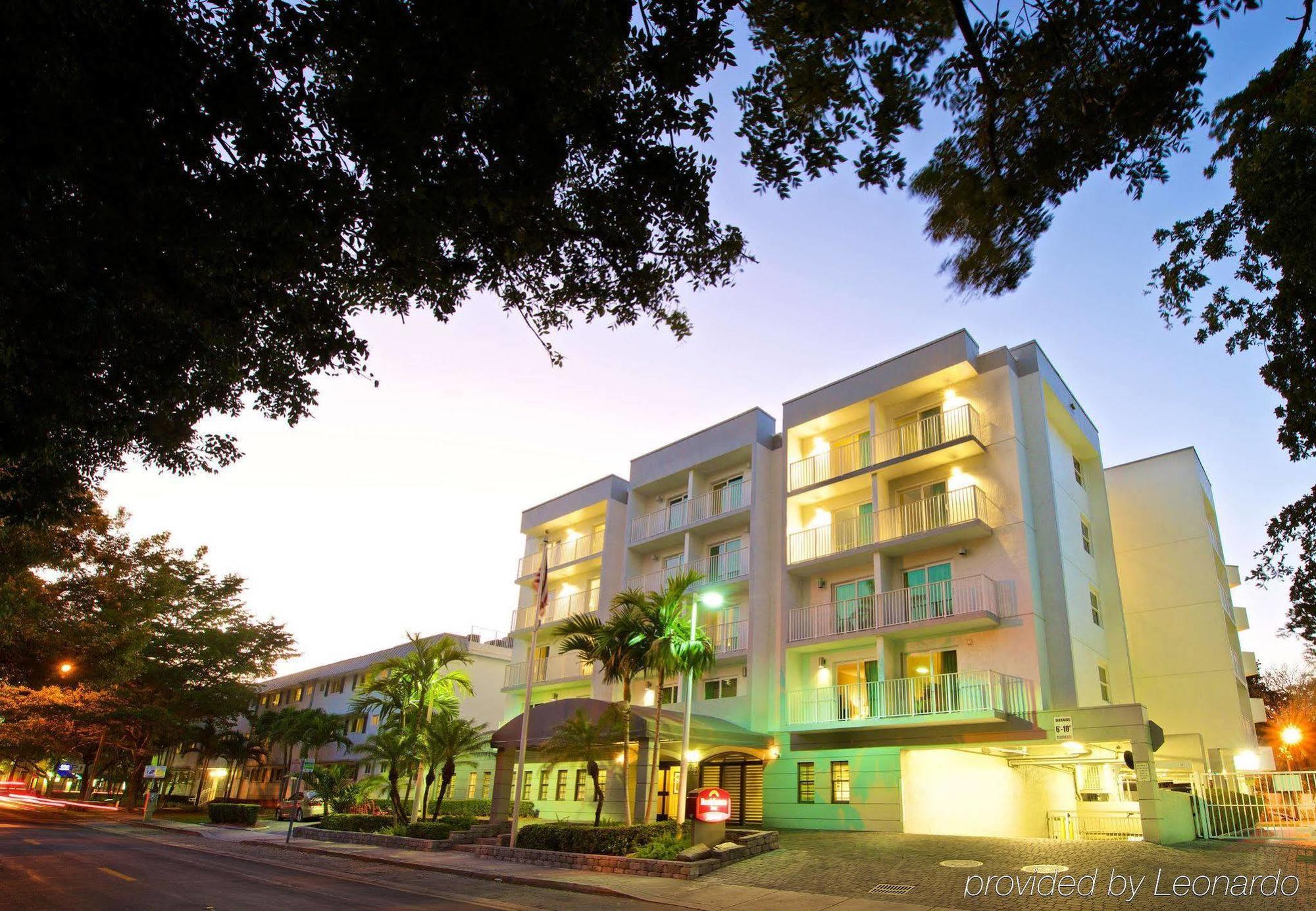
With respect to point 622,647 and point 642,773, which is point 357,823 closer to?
point 642,773

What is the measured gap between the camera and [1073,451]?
1039 inches

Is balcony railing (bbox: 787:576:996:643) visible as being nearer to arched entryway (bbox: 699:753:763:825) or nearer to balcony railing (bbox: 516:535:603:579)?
arched entryway (bbox: 699:753:763:825)

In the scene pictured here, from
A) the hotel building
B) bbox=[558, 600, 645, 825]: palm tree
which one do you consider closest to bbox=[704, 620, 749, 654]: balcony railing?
the hotel building

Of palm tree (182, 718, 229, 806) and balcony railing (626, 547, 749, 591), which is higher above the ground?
balcony railing (626, 547, 749, 591)

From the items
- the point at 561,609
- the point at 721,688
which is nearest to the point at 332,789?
the point at 561,609

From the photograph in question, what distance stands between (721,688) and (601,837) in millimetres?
9201

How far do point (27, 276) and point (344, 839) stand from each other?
23.0 meters

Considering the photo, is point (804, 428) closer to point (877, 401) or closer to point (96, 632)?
point (877, 401)

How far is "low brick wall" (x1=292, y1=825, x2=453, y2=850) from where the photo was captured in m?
21.5

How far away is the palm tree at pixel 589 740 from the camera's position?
64.2ft

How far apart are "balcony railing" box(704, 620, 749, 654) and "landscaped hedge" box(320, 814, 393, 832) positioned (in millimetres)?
11971

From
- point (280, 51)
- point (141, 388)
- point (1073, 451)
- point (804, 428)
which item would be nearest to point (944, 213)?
point (280, 51)

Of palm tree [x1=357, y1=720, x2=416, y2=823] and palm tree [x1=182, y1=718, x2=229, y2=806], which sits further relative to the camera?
palm tree [x1=182, y1=718, x2=229, y2=806]

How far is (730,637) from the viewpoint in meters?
26.0
